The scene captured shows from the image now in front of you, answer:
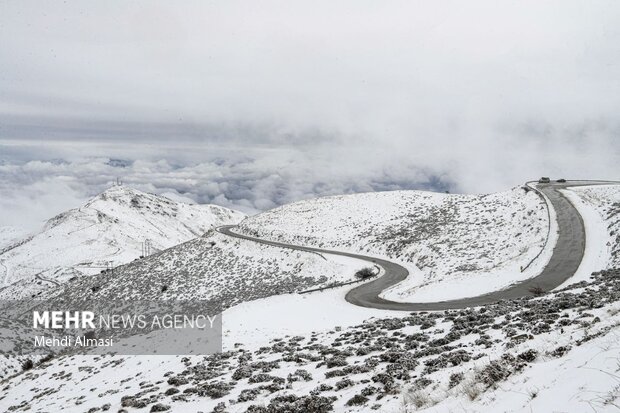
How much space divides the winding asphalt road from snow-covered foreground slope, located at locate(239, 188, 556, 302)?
1.22 meters

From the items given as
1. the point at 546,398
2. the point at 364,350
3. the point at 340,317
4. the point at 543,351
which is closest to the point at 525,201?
the point at 340,317

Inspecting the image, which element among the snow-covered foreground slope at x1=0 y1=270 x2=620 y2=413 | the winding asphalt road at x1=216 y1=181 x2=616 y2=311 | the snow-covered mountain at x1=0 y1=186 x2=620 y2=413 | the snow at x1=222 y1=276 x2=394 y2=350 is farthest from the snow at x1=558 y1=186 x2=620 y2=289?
the snow at x1=222 y1=276 x2=394 y2=350

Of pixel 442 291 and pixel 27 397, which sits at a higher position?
pixel 442 291

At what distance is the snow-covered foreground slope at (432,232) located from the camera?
107ft

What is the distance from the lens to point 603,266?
28.1 meters

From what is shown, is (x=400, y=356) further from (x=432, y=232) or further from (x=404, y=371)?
(x=432, y=232)

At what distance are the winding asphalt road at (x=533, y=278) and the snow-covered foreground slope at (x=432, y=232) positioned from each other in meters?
1.22

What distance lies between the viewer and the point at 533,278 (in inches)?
1115

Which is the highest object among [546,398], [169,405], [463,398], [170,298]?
[546,398]

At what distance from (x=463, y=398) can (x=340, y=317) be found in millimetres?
19863

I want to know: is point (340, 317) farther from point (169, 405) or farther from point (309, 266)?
point (309, 266)

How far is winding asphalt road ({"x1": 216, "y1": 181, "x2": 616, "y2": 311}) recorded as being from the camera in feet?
83.3

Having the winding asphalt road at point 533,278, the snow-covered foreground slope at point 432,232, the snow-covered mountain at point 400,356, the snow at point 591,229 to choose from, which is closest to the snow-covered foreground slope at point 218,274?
the snow-covered mountain at point 400,356

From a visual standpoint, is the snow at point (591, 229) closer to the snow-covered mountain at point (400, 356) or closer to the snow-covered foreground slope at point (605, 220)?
the snow-covered foreground slope at point (605, 220)
